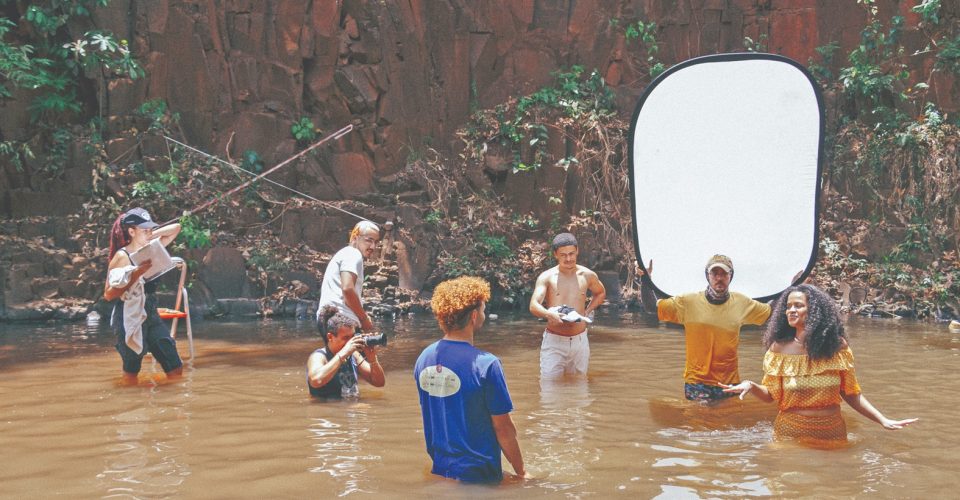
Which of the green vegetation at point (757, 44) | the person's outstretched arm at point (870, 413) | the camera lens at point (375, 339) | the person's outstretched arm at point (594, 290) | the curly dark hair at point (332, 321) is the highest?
the green vegetation at point (757, 44)

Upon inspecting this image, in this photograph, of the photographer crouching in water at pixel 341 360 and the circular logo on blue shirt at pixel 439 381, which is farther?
the photographer crouching in water at pixel 341 360

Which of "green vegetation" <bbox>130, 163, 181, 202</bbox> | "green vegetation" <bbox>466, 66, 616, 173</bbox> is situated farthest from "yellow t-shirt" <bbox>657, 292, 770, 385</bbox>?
"green vegetation" <bbox>130, 163, 181, 202</bbox>

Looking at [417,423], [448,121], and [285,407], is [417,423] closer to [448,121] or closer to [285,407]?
[285,407]

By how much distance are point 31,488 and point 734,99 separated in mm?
5432

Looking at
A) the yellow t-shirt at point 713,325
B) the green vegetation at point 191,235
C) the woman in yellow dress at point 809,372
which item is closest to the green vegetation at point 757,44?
the green vegetation at point 191,235

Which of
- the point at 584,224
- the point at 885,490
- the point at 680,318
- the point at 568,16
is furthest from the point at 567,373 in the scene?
the point at 568,16

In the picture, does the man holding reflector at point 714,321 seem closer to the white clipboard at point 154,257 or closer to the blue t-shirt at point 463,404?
the blue t-shirt at point 463,404

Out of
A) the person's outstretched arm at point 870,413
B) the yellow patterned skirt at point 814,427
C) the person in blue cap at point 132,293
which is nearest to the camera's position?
the person's outstretched arm at point 870,413

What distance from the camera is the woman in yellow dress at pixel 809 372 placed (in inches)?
175

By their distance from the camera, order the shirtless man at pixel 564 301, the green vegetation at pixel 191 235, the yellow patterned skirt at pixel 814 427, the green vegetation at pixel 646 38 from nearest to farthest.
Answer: the yellow patterned skirt at pixel 814 427 < the shirtless man at pixel 564 301 < the green vegetation at pixel 191 235 < the green vegetation at pixel 646 38

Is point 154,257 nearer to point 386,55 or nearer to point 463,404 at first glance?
point 463,404

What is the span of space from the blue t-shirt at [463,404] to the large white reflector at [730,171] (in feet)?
9.71

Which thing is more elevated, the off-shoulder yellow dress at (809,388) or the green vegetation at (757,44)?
the green vegetation at (757,44)

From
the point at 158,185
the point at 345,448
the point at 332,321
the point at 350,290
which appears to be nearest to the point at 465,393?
the point at 345,448
